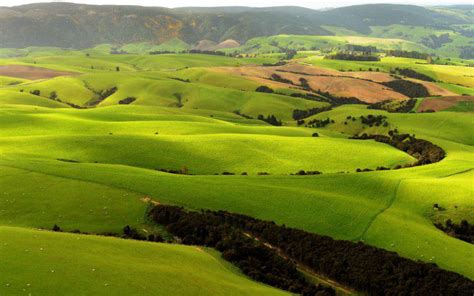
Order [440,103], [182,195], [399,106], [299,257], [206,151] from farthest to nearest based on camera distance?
[399,106] → [440,103] → [206,151] → [182,195] → [299,257]

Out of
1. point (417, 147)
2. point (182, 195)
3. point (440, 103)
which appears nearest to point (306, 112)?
point (440, 103)

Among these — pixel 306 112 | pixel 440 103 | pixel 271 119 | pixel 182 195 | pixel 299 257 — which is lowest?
pixel 271 119

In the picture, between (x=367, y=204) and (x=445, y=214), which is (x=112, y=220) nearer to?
(x=367, y=204)

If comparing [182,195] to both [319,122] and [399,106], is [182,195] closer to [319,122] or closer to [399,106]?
[319,122]

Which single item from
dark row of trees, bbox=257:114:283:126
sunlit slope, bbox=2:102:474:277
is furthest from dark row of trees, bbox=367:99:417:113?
sunlit slope, bbox=2:102:474:277

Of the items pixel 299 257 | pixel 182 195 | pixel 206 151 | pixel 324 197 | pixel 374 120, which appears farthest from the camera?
pixel 374 120

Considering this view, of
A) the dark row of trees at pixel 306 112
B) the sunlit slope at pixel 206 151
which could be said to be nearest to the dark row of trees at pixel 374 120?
the dark row of trees at pixel 306 112

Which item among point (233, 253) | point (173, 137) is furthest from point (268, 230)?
point (173, 137)
